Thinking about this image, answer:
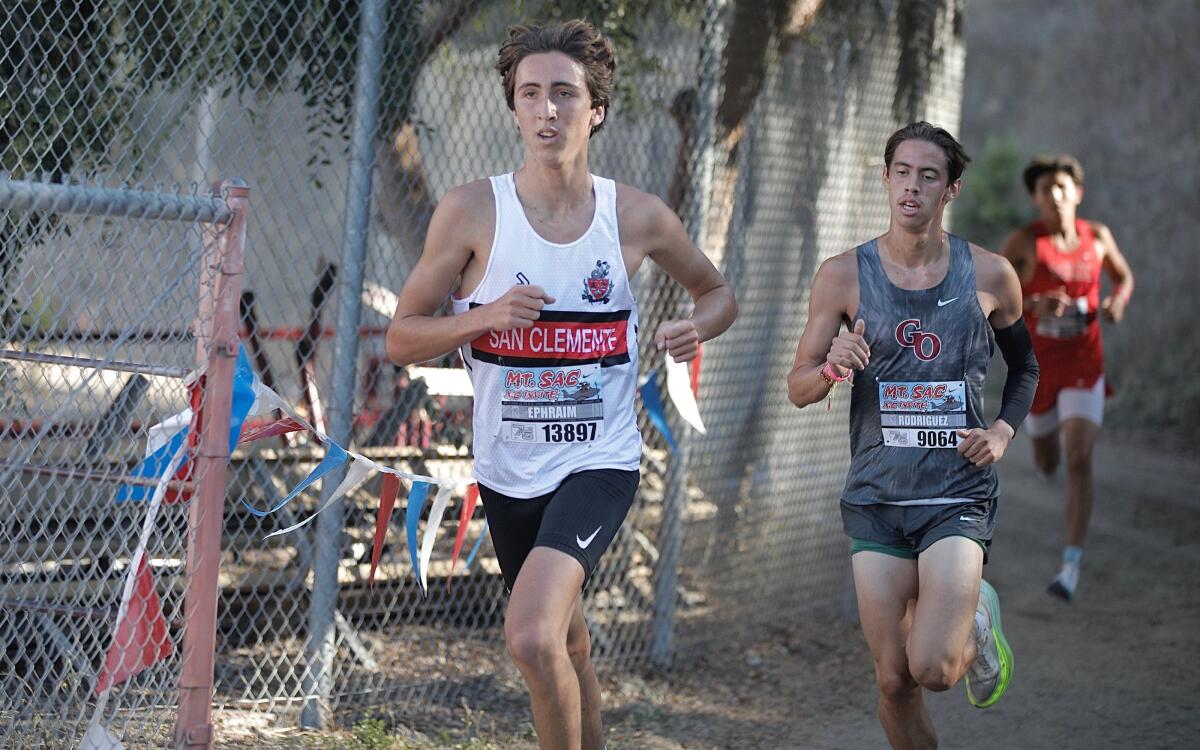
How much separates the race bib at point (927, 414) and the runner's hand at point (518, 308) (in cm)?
122

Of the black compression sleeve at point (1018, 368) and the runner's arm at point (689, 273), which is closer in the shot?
the runner's arm at point (689, 273)

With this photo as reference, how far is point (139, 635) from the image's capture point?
3486 millimetres

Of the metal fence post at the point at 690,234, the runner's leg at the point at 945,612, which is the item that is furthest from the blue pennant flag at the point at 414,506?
the metal fence post at the point at 690,234

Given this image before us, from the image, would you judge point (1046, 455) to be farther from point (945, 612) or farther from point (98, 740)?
point (98, 740)

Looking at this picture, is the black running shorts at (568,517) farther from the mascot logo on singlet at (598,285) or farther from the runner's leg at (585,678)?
the mascot logo on singlet at (598,285)

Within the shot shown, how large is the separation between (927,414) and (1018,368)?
463 millimetres

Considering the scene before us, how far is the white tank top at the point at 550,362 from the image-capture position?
3619 mm

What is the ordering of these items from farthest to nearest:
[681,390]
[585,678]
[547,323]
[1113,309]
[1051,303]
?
[1113,309]
[1051,303]
[681,390]
[585,678]
[547,323]

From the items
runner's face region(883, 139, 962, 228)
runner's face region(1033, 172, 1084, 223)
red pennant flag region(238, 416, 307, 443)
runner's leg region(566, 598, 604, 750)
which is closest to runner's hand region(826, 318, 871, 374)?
runner's face region(883, 139, 962, 228)

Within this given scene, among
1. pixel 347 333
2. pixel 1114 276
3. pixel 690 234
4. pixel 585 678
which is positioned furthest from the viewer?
pixel 1114 276

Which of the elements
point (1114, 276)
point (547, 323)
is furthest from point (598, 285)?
point (1114, 276)

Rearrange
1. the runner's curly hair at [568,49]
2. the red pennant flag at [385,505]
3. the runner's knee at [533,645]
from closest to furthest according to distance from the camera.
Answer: the runner's knee at [533,645] < the runner's curly hair at [568,49] < the red pennant flag at [385,505]

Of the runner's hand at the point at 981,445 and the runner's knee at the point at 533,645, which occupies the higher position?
the runner's hand at the point at 981,445

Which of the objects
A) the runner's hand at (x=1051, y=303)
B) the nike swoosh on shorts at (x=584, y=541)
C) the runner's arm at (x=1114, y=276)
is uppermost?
the runner's arm at (x=1114, y=276)
